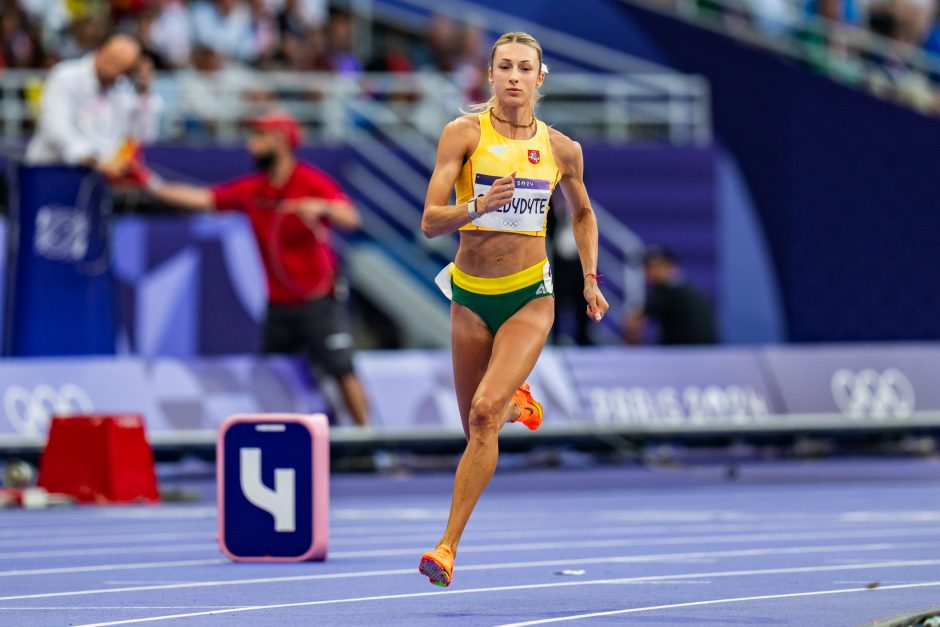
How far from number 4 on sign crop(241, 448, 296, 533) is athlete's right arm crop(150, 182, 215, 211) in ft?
15.5

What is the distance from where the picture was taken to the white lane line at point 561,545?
9.81m

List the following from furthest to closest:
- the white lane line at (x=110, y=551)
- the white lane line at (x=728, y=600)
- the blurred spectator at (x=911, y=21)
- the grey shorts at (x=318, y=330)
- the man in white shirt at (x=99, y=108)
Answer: the blurred spectator at (x=911, y=21) < the grey shorts at (x=318, y=330) < the man in white shirt at (x=99, y=108) < the white lane line at (x=110, y=551) < the white lane line at (x=728, y=600)

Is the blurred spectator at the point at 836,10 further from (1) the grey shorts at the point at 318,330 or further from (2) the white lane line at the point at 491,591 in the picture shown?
(2) the white lane line at the point at 491,591

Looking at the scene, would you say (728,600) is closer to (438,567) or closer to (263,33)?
(438,567)

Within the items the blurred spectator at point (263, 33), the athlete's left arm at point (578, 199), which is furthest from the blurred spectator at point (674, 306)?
the athlete's left arm at point (578, 199)

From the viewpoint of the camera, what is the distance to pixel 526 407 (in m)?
8.14

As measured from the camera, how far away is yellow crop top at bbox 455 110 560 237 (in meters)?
7.83

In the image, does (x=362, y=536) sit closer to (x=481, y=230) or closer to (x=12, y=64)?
(x=481, y=230)

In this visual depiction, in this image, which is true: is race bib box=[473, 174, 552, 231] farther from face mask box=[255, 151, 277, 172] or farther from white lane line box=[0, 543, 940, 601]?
face mask box=[255, 151, 277, 172]

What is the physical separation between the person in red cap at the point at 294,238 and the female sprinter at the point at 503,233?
643 cm

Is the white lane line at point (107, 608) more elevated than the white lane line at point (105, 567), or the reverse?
the white lane line at point (107, 608)

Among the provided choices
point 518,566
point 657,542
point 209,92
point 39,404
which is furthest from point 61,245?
point 518,566

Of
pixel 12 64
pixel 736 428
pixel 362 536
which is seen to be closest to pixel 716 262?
pixel 736 428

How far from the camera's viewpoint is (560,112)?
2119 cm
